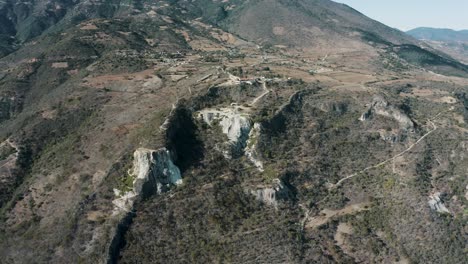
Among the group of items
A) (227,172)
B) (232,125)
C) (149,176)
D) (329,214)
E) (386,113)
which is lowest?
(329,214)

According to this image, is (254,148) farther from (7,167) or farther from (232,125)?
(7,167)

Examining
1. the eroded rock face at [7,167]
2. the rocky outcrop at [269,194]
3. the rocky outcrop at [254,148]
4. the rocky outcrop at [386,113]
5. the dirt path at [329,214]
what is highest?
the rocky outcrop at [386,113]

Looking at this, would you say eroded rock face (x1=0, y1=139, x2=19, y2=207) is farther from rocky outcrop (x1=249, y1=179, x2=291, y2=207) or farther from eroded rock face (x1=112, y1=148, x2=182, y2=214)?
rocky outcrop (x1=249, y1=179, x2=291, y2=207)

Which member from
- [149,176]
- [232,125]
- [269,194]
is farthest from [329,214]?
[149,176]

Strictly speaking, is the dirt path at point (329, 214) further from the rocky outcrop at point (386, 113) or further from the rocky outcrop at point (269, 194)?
the rocky outcrop at point (386, 113)

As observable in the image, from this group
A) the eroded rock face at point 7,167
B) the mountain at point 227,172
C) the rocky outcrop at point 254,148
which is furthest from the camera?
the rocky outcrop at point 254,148

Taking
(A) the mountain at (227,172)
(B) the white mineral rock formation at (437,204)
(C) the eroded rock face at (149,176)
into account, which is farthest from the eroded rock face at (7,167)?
(B) the white mineral rock formation at (437,204)

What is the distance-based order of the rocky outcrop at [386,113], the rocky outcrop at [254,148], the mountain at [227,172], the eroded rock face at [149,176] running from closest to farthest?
the mountain at [227,172], the eroded rock face at [149,176], the rocky outcrop at [254,148], the rocky outcrop at [386,113]
